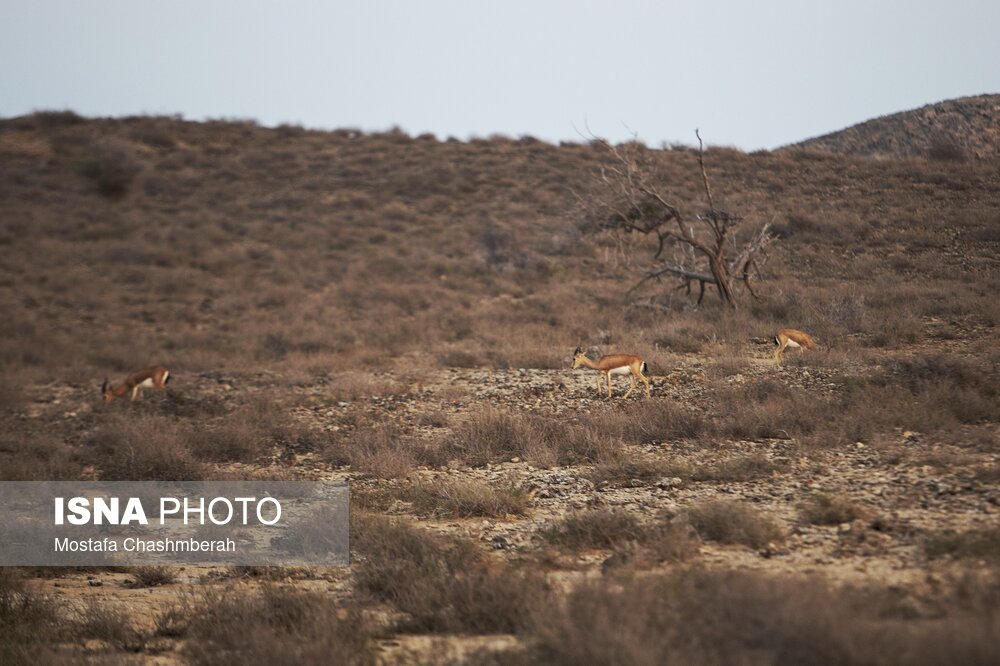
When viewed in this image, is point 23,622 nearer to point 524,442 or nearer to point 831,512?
point 524,442

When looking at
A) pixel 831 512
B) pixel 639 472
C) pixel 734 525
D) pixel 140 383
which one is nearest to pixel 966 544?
pixel 831 512

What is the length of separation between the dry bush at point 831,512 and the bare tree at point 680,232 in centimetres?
990

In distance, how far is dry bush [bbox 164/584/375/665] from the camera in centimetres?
438

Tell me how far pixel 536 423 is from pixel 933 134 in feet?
103

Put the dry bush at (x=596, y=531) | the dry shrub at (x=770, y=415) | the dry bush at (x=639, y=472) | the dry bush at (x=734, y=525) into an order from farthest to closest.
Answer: the dry shrub at (x=770, y=415)
the dry bush at (x=639, y=472)
the dry bush at (x=596, y=531)
the dry bush at (x=734, y=525)

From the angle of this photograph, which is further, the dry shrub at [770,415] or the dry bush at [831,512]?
the dry shrub at [770,415]

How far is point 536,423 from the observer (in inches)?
394

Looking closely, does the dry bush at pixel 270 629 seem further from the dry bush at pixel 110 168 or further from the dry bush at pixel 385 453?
the dry bush at pixel 110 168

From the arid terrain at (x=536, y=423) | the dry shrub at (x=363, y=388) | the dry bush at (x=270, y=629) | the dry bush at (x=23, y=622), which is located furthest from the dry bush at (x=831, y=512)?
the dry shrub at (x=363, y=388)

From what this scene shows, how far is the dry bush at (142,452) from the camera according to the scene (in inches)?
370

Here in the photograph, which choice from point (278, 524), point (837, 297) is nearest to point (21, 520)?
point (278, 524)

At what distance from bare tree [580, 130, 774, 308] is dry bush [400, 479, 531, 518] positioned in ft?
31.3

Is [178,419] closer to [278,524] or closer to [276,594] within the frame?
[278,524]

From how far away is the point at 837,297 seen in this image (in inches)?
620
